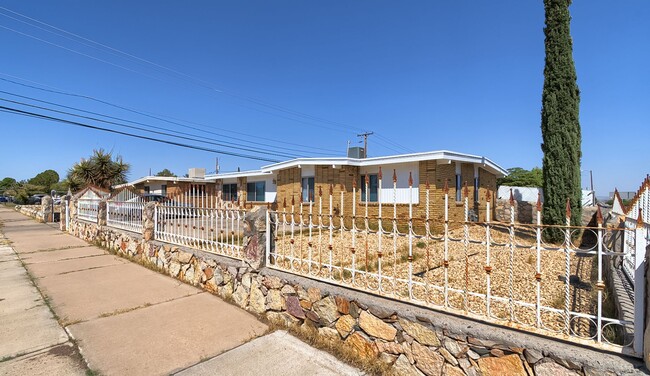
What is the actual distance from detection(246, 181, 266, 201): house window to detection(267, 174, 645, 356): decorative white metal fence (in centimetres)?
1405

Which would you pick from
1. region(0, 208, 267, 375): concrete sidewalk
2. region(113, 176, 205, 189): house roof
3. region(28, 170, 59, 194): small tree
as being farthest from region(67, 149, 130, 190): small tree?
region(28, 170, 59, 194): small tree

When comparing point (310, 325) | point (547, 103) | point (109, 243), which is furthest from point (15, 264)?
point (547, 103)

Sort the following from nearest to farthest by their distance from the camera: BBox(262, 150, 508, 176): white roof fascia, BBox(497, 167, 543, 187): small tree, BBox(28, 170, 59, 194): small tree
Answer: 1. BBox(262, 150, 508, 176): white roof fascia
2. BBox(497, 167, 543, 187): small tree
3. BBox(28, 170, 59, 194): small tree

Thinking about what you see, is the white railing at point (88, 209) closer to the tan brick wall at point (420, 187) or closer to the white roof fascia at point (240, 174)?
the tan brick wall at point (420, 187)

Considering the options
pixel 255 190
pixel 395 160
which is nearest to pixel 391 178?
pixel 395 160

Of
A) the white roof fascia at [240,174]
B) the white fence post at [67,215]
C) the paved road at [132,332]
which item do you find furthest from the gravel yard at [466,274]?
the white roof fascia at [240,174]

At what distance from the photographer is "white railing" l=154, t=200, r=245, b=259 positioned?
4.96 meters

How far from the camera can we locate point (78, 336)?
3502mm

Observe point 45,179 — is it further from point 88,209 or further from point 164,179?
point 88,209

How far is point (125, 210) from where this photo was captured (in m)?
8.50

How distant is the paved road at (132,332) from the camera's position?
2922 millimetres

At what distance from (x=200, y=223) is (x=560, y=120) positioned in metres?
11.1

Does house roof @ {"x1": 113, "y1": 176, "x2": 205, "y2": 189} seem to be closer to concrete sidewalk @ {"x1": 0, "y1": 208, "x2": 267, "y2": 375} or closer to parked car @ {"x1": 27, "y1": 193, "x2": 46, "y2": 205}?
concrete sidewalk @ {"x1": 0, "y1": 208, "x2": 267, "y2": 375}

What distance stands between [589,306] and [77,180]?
1002 inches
